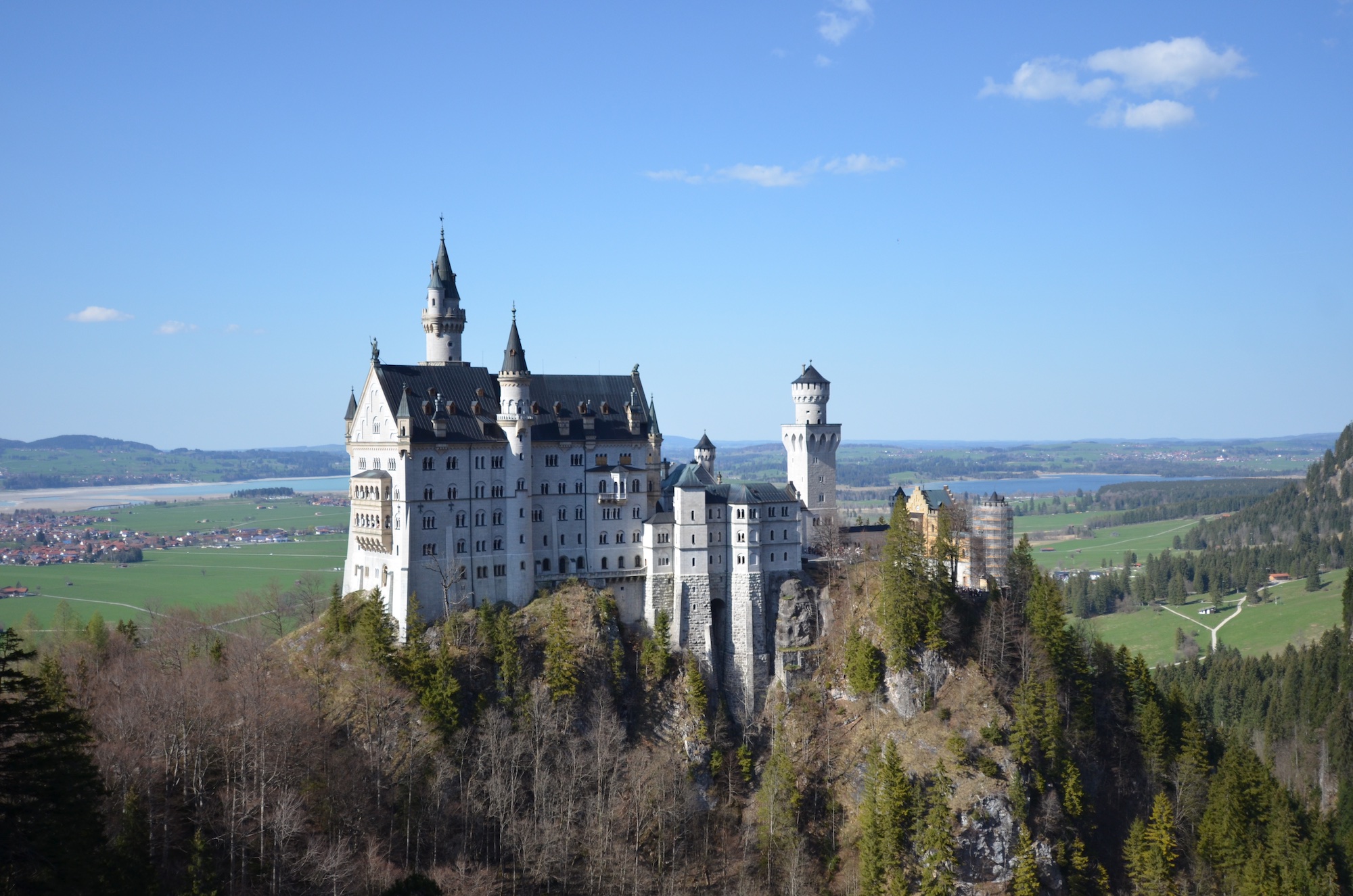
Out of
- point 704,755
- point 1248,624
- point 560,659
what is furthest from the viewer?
point 1248,624

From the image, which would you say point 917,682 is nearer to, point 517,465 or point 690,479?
point 690,479

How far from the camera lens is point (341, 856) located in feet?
207

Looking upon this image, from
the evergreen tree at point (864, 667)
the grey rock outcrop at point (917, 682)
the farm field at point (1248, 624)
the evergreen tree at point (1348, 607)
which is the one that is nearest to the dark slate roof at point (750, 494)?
the evergreen tree at point (864, 667)

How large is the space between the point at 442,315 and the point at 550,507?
57.5 ft

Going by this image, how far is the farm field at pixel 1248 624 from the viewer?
15588cm

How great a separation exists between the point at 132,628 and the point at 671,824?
1675 inches

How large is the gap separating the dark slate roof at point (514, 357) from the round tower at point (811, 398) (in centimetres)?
2394

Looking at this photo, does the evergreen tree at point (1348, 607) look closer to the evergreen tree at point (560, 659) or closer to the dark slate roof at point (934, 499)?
the dark slate roof at point (934, 499)

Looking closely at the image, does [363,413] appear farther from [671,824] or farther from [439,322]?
[671,824]

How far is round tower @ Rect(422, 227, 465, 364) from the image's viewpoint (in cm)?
9294

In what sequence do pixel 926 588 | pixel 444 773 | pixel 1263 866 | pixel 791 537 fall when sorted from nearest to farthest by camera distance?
pixel 444 773 < pixel 1263 866 < pixel 926 588 < pixel 791 537

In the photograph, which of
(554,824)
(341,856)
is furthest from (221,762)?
(554,824)

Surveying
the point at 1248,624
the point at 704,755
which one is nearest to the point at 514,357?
the point at 704,755

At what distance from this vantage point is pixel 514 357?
87062mm
